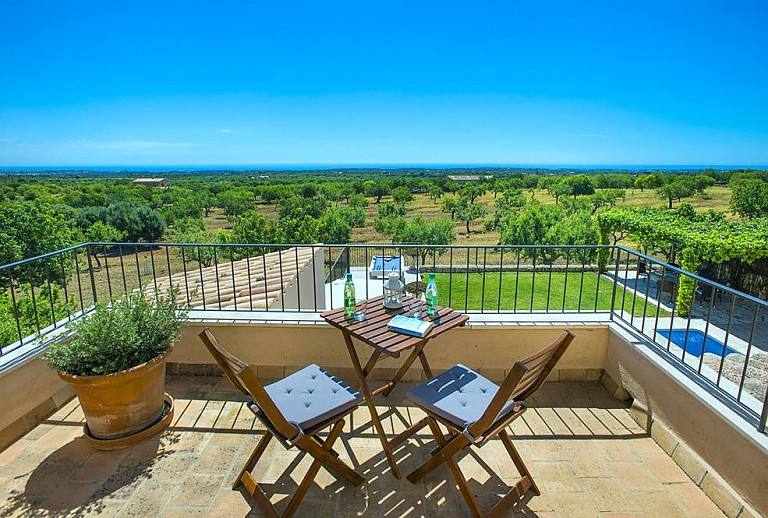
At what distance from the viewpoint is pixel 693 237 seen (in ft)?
32.4

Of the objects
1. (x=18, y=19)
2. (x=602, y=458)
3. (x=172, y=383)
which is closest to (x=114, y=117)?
(x=18, y=19)

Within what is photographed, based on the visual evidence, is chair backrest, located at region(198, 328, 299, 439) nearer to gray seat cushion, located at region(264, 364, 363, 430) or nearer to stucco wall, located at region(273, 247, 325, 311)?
gray seat cushion, located at region(264, 364, 363, 430)

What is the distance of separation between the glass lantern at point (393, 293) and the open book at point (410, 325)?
25 cm

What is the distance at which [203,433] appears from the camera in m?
2.46

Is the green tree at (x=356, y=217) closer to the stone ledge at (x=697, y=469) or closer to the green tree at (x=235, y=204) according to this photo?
the green tree at (x=235, y=204)

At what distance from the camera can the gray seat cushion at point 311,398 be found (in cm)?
184

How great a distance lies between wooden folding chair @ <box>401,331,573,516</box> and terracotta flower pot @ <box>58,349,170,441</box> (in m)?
1.61

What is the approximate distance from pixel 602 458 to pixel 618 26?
13093 mm

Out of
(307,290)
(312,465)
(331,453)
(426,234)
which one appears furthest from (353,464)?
(426,234)

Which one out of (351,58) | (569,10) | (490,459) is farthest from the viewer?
(351,58)

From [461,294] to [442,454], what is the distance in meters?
12.8

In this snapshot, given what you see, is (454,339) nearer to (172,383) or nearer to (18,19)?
(172,383)

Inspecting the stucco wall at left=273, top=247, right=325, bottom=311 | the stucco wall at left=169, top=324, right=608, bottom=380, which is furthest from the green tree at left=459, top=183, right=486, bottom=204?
the stucco wall at left=169, top=324, right=608, bottom=380

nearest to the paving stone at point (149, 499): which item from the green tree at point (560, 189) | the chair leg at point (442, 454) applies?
the chair leg at point (442, 454)
